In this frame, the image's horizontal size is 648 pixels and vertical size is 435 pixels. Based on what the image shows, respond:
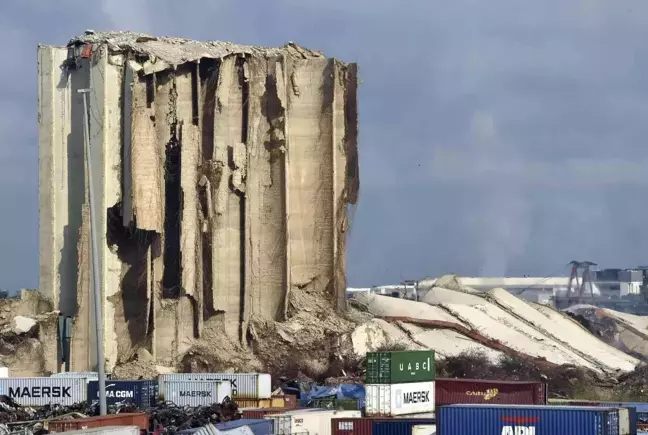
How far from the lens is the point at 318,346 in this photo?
3450 inches

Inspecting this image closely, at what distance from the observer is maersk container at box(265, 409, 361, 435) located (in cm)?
5378

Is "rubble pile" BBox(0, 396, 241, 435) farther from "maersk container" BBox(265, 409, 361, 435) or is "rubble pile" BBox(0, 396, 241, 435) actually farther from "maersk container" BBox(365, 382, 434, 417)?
"maersk container" BBox(365, 382, 434, 417)

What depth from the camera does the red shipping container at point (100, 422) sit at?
159ft

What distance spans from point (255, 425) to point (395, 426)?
619 cm

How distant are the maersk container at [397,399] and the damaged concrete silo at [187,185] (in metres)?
29.6

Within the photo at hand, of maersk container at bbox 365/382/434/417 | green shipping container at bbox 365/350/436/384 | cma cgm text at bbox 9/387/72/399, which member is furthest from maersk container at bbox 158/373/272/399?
maersk container at bbox 365/382/434/417

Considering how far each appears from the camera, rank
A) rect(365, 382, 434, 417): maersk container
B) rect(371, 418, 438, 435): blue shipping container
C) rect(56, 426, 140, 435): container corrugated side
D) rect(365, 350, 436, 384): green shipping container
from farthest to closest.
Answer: rect(365, 350, 436, 384): green shipping container
rect(365, 382, 434, 417): maersk container
rect(371, 418, 438, 435): blue shipping container
rect(56, 426, 140, 435): container corrugated side

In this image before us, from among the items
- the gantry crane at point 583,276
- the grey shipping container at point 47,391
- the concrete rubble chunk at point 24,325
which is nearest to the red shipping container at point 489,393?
the grey shipping container at point 47,391

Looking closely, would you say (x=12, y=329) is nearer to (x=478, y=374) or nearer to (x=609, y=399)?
(x=478, y=374)

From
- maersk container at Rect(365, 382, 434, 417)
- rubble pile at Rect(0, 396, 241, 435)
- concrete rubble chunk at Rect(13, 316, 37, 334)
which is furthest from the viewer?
concrete rubble chunk at Rect(13, 316, 37, 334)

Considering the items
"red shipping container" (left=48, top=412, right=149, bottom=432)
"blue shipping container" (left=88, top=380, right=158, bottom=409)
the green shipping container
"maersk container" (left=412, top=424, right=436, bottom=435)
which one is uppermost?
the green shipping container

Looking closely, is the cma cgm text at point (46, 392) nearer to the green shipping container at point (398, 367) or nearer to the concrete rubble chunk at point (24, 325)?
the green shipping container at point (398, 367)

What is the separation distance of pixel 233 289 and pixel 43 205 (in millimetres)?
13248

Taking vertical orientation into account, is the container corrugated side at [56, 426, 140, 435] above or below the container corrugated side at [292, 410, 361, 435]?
above
